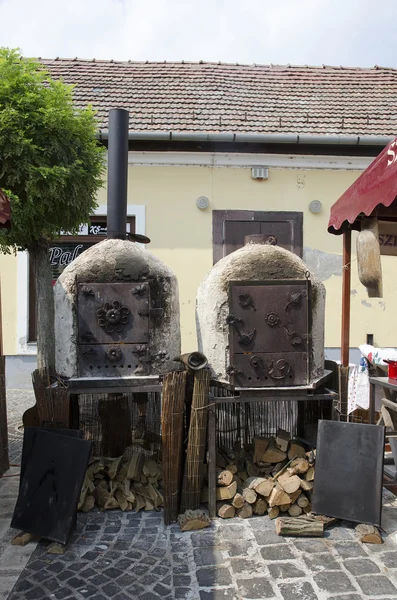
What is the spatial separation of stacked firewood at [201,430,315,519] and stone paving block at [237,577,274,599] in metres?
0.90

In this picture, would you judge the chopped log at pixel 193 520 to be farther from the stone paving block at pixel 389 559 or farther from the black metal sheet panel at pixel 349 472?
the stone paving block at pixel 389 559

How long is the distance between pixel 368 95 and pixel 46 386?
9422 mm

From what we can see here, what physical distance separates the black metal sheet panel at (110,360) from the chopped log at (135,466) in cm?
88

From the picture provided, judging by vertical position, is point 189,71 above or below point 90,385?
above

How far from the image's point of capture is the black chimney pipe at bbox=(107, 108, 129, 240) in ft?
16.2

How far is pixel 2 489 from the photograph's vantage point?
4.53 meters

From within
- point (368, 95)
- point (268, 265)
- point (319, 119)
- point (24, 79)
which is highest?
point (368, 95)

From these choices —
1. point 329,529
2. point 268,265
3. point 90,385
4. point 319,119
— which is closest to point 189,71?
point 319,119

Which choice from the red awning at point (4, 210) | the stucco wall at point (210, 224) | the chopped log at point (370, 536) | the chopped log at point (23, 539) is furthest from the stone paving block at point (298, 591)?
the stucco wall at point (210, 224)

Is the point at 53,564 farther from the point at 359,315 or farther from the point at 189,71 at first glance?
the point at 189,71

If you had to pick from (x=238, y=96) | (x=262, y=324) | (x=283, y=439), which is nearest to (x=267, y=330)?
(x=262, y=324)

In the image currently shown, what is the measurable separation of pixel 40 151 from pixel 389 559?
4853 mm

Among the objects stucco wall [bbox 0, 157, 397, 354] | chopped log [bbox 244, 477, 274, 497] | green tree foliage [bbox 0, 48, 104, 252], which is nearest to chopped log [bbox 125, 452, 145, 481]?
chopped log [bbox 244, 477, 274, 497]

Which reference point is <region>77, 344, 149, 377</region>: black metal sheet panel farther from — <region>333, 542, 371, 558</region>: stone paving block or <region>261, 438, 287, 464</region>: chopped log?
<region>333, 542, 371, 558</region>: stone paving block
